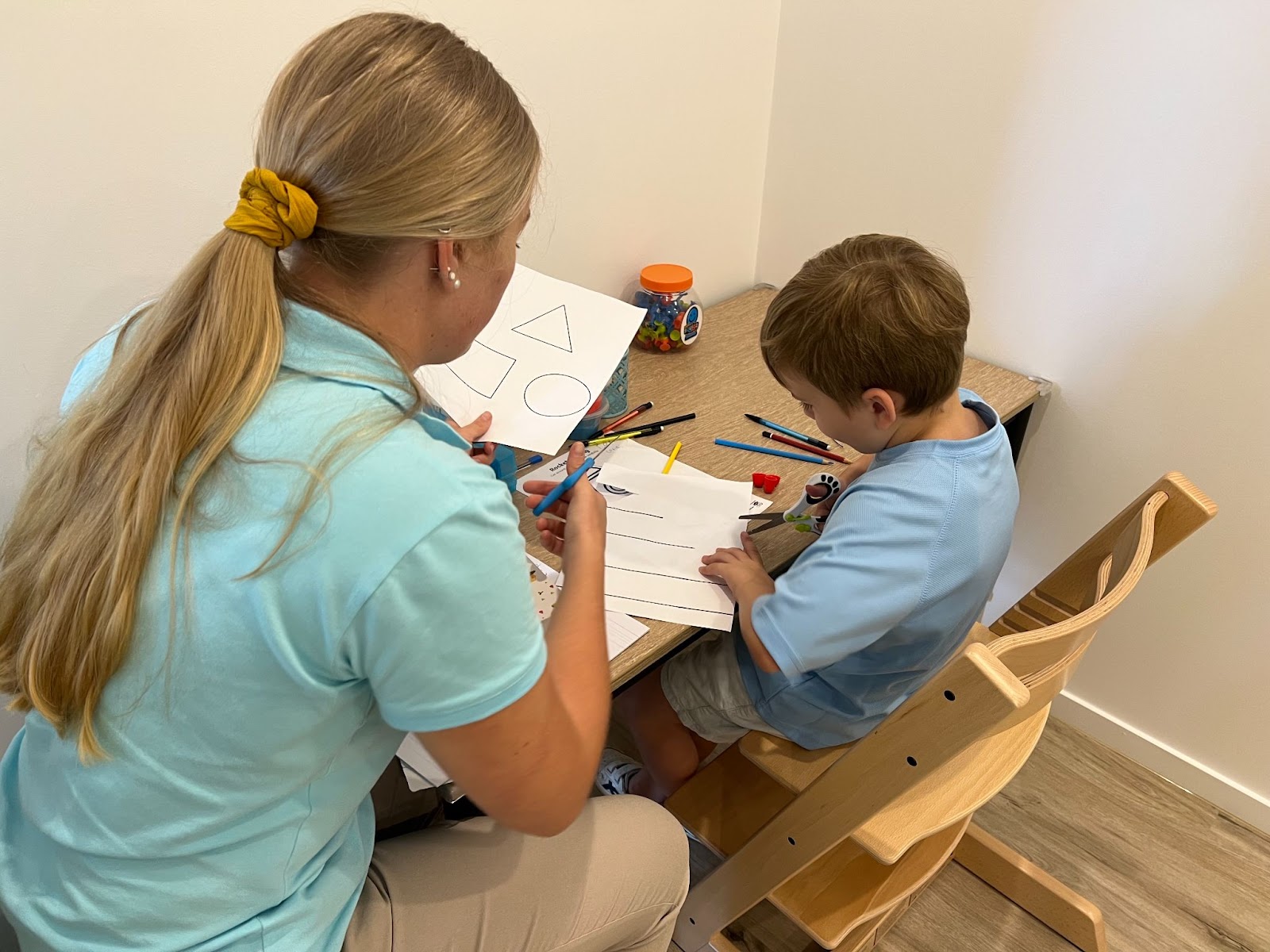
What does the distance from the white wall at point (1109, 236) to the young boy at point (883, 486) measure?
43 cm

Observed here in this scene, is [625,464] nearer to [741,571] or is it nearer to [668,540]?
[668,540]

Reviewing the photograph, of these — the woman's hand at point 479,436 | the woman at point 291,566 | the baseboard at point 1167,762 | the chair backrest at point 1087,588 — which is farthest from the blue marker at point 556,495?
the baseboard at point 1167,762

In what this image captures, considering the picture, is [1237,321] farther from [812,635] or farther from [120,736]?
[120,736]

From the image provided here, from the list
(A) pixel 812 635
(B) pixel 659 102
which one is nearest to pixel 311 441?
(A) pixel 812 635

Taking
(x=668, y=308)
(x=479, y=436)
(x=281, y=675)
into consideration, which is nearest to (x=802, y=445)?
(x=668, y=308)

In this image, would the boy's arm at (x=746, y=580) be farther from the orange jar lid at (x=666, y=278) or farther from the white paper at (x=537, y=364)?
the orange jar lid at (x=666, y=278)

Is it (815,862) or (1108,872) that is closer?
(815,862)

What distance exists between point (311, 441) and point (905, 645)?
28.5 inches

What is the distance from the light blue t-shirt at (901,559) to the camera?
36.9 inches

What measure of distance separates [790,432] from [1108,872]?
3.06ft

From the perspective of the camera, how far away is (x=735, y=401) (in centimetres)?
140

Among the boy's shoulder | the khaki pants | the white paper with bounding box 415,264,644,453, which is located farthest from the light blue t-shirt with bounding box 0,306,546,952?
the boy's shoulder

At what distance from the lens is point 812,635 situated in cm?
94

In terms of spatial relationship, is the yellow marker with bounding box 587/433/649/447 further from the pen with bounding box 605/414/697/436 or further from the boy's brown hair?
the boy's brown hair
